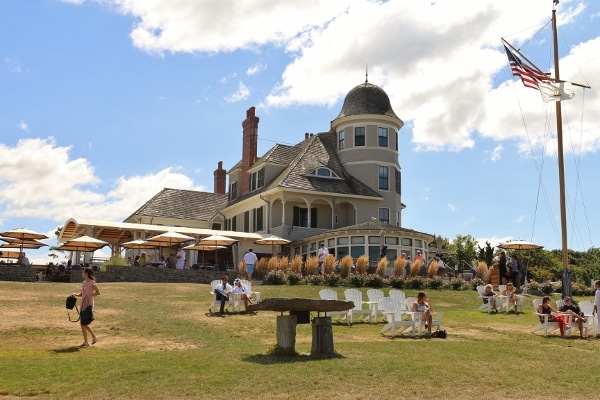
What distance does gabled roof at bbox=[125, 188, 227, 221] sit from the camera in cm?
5075

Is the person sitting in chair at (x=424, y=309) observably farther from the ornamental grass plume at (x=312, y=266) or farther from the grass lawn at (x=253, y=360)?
the ornamental grass plume at (x=312, y=266)

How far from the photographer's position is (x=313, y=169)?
144 ft

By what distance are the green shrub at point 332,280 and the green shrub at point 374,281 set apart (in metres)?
1.22

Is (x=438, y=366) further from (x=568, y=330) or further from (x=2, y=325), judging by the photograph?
(x=2, y=325)

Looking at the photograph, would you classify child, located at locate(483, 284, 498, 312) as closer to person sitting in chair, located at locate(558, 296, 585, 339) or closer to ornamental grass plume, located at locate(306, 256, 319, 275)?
person sitting in chair, located at locate(558, 296, 585, 339)

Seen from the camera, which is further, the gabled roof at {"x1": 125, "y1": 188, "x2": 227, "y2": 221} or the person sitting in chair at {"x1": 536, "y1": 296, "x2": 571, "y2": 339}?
the gabled roof at {"x1": 125, "y1": 188, "x2": 227, "y2": 221}

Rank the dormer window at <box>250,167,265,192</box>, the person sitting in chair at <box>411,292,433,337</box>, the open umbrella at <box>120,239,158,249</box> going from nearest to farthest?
1. the person sitting in chair at <box>411,292,433,337</box>
2. the open umbrella at <box>120,239,158,249</box>
3. the dormer window at <box>250,167,265,192</box>

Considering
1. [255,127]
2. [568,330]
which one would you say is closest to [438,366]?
[568,330]

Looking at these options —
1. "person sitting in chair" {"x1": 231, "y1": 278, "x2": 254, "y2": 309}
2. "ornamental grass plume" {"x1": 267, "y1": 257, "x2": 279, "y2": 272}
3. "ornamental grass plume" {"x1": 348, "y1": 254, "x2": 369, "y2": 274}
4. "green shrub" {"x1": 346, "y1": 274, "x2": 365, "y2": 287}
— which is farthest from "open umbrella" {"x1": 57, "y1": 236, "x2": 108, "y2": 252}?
"person sitting in chair" {"x1": 231, "y1": 278, "x2": 254, "y2": 309}

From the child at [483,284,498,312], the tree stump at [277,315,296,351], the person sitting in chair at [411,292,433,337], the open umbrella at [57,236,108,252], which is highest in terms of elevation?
the open umbrella at [57,236,108,252]

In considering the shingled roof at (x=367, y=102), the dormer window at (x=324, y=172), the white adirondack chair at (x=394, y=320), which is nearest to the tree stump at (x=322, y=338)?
the white adirondack chair at (x=394, y=320)

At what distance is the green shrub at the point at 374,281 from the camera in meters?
29.7

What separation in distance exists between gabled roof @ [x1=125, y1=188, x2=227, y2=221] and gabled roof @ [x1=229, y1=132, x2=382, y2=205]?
18.9 ft

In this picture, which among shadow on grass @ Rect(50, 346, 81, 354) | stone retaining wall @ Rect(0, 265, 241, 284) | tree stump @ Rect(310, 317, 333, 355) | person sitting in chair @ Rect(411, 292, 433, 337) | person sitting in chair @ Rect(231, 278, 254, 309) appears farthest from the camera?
stone retaining wall @ Rect(0, 265, 241, 284)
